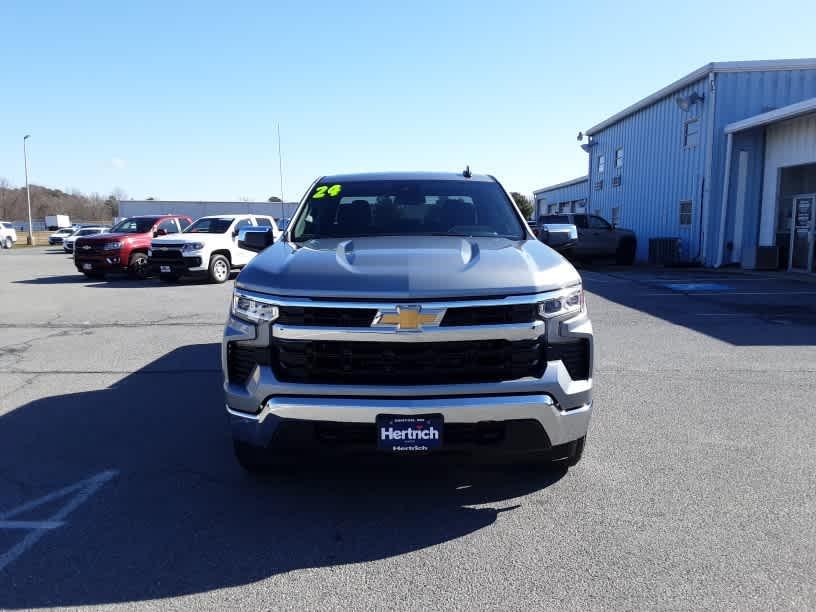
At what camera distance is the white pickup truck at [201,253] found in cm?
1581

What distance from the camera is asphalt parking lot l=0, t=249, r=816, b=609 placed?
8.71 ft

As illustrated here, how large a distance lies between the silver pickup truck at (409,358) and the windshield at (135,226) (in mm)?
16538

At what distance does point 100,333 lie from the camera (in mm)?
8953

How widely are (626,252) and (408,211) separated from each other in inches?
754

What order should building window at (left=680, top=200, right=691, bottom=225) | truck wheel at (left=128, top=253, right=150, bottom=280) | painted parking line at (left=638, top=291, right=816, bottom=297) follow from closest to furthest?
painted parking line at (left=638, top=291, right=816, bottom=297) → truck wheel at (left=128, top=253, right=150, bottom=280) → building window at (left=680, top=200, right=691, bottom=225)

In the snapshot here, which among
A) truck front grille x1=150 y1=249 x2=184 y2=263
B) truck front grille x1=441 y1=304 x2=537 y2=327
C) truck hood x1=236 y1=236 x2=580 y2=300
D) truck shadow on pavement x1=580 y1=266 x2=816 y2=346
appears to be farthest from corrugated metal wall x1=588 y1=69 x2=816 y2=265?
truck front grille x1=441 y1=304 x2=537 y2=327

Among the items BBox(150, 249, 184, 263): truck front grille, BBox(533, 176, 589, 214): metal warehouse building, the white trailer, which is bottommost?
BBox(150, 249, 184, 263): truck front grille

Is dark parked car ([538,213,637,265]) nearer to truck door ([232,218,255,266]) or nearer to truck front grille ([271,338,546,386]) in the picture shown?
truck door ([232,218,255,266])

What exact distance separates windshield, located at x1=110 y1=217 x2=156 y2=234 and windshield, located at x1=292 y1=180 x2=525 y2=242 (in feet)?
49.2

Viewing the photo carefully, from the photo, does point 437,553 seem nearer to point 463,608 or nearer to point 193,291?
point 463,608

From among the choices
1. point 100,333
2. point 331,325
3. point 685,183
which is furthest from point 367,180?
point 685,183

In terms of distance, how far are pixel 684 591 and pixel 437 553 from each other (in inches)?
42.3

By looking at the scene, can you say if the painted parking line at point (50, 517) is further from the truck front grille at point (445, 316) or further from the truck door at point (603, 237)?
the truck door at point (603, 237)

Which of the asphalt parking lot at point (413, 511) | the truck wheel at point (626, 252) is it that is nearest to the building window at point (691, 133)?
the truck wheel at point (626, 252)
